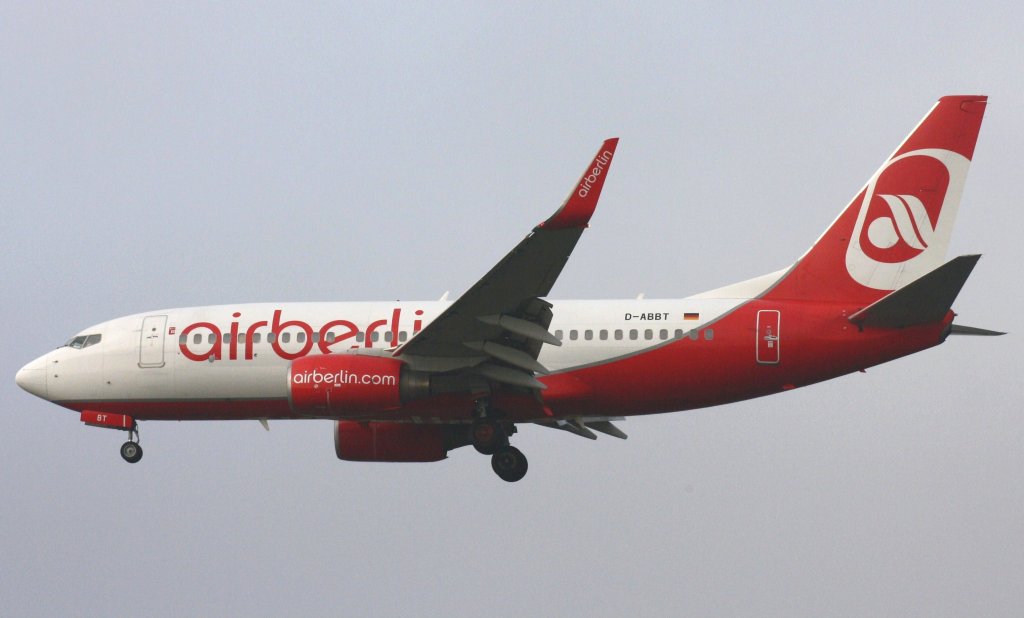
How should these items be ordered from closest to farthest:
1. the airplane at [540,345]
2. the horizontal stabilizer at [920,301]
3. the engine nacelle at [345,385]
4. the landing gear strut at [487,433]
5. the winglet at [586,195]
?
the winglet at [586,195], the horizontal stabilizer at [920,301], the airplane at [540,345], the engine nacelle at [345,385], the landing gear strut at [487,433]

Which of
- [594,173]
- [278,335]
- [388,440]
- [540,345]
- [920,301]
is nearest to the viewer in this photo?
[594,173]

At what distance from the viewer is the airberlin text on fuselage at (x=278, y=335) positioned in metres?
31.3

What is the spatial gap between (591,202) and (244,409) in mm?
10425

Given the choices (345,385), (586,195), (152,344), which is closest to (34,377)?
(152,344)

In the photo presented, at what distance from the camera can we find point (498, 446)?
1212 inches

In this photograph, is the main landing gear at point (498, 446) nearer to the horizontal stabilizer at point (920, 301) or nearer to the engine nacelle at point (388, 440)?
the engine nacelle at point (388, 440)

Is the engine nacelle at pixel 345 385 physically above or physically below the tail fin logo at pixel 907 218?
below

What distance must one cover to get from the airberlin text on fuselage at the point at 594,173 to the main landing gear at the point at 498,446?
269 inches

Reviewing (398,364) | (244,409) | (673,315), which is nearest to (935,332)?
(673,315)

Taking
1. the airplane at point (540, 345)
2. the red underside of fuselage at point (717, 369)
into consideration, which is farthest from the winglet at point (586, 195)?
the red underside of fuselage at point (717, 369)

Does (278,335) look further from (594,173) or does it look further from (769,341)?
(769,341)

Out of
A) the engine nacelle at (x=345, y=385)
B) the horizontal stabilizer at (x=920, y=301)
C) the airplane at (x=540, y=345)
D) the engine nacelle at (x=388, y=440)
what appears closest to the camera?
the horizontal stabilizer at (x=920, y=301)

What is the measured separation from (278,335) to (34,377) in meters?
6.14

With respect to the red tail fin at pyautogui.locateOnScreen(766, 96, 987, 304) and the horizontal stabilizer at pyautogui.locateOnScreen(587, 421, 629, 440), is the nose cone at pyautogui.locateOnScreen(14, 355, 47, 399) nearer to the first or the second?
the horizontal stabilizer at pyautogui.locateOnScreen(587, 421, 629, 440)
